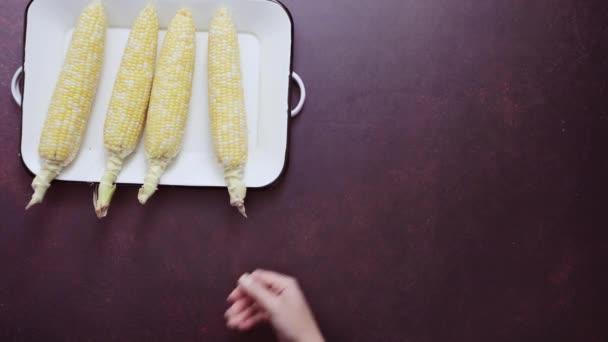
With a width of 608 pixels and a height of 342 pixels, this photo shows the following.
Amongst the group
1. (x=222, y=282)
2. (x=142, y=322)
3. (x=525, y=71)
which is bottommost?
(x=142, y=322)

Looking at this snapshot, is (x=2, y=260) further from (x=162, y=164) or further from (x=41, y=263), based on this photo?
(x=162, y=164)

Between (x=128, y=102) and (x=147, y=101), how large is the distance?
0.12ft

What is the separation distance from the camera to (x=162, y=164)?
0.90 m

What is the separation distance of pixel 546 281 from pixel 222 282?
67cm

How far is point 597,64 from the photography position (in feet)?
3.38

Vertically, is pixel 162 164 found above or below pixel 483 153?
below

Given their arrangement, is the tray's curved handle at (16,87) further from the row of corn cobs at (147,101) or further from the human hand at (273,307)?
the human hand at (273,307)

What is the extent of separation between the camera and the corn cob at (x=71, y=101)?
0.88m

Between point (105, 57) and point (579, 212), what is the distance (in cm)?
102

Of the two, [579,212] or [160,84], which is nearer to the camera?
[160,84]

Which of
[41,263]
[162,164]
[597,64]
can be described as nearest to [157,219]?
[162,164]

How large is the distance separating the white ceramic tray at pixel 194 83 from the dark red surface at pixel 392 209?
54 mm

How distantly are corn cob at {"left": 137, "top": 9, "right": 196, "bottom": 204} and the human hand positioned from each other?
0.25 metres

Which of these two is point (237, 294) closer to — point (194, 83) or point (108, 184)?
point (108, 184)
